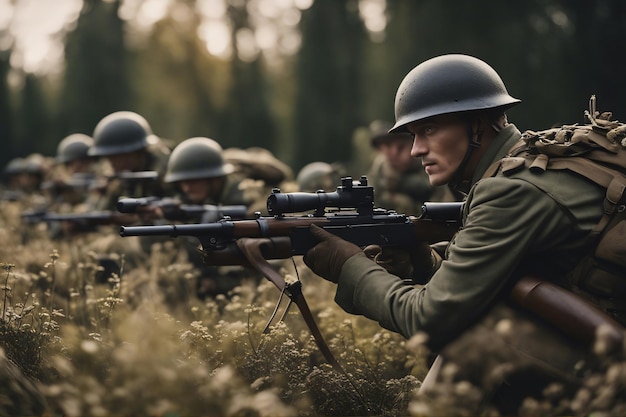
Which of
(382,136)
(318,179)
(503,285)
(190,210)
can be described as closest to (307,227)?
(503,285)

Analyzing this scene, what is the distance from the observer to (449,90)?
3549mm

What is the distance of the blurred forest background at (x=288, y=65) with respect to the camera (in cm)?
1352

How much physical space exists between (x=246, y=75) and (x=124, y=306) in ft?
82.3

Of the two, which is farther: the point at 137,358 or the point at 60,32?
the point at 60,32

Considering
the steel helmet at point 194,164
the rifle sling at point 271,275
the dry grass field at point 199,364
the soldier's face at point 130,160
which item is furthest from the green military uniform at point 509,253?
the soldier's face at point 130,160

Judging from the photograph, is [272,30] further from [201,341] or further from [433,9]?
[201,341]

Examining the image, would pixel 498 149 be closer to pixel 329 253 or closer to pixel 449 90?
pixel 449 90

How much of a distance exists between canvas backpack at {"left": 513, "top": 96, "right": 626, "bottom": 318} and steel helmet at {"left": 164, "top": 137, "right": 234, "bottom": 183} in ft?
15.7

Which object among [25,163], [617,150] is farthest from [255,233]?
[25,163]

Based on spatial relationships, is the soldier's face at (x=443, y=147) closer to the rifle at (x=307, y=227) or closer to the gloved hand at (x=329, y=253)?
the rifle at (x=307, y=227)

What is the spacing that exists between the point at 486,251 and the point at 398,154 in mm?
7193

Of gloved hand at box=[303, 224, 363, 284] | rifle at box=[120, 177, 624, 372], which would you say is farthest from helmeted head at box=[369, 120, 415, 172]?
gloved hand at box=[303, 224, 363, 284]

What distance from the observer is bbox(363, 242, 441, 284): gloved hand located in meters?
4.02

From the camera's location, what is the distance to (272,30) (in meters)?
30.7
